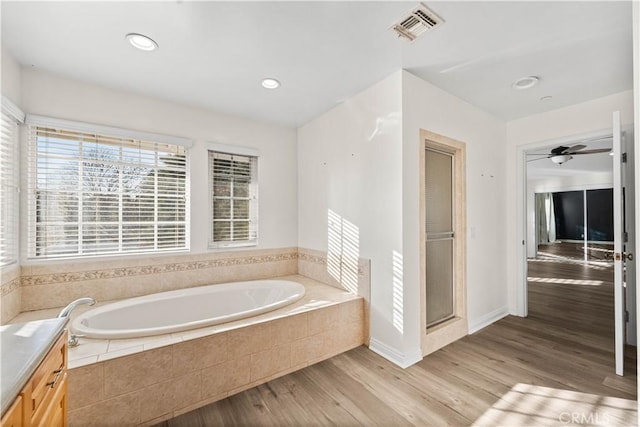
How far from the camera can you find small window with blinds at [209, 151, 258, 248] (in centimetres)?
323

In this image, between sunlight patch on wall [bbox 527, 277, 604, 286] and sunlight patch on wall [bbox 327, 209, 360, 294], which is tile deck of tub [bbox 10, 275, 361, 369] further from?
sunlight patch on wall [bbox 527, 277, 604, 286]

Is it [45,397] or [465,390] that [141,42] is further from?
[465,390]

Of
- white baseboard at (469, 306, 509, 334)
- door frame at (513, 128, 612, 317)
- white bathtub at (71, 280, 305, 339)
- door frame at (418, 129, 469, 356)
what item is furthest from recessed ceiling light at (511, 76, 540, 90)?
white bathtub at (71, 280, 305, 339)

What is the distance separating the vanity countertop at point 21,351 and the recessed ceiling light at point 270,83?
2.18 meters

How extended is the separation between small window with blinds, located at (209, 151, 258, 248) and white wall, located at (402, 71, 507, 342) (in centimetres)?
195

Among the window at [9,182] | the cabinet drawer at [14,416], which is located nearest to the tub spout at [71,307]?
the cabinet drawer at [14,416]

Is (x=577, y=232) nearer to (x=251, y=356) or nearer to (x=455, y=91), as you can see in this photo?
(x=455, y=91)

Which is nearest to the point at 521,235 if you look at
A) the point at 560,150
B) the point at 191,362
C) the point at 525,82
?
the point at 560,150

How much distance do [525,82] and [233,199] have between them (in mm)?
3206

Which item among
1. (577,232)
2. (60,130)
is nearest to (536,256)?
(577,232)

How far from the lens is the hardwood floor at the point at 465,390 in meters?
1.72

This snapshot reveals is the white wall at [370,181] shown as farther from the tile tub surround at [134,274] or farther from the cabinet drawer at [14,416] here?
the cabinet drawer at [14,416]

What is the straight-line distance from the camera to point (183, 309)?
2.72 metres

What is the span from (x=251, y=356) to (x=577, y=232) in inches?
432
